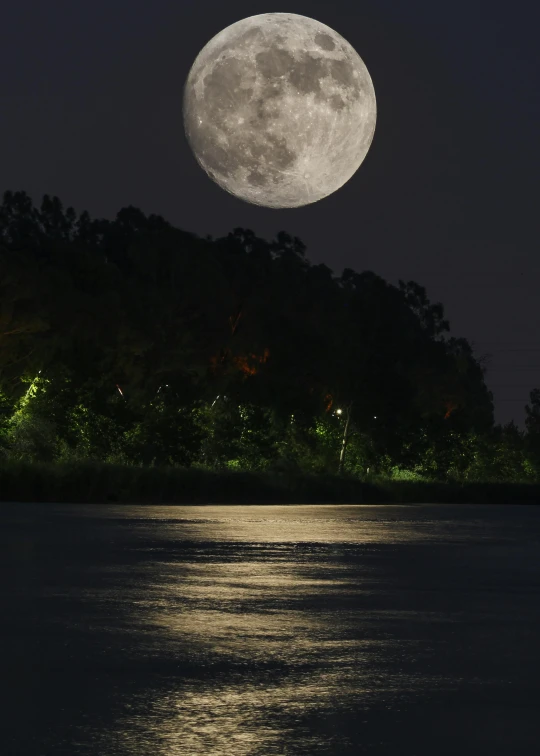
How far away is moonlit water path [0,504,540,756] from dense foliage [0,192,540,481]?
188 feet

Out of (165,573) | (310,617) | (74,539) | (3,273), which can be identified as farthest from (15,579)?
(3,273)

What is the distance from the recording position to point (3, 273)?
76.9 metres

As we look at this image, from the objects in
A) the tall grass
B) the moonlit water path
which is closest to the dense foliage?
the tall grass

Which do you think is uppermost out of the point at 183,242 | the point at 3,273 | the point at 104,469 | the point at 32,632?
the point at 183,242

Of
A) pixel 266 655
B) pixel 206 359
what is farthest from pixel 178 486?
pixel 266 655

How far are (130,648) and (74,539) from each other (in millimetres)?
18734

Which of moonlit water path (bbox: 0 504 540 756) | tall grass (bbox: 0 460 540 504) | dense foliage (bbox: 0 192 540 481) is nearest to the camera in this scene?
Result: moonlit water path (bbox: 0 504 540 756)

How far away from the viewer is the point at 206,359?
308 ft

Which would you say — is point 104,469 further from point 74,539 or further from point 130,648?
point 130,648

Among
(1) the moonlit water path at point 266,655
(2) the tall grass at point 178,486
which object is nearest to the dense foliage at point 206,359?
(2) the tall grass at point 178,486

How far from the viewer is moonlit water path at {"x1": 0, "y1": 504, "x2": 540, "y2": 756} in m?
8.62

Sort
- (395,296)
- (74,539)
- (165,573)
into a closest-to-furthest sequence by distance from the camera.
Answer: (165,573), (74,539), (395,296)

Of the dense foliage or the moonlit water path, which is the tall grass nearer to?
the dense foliage

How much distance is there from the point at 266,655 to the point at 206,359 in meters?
81.9
